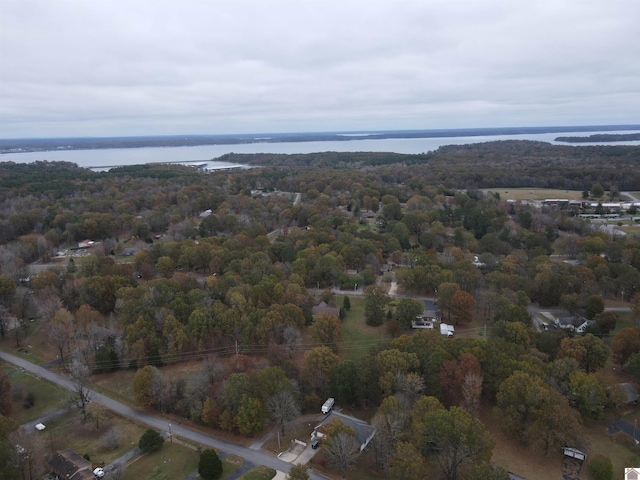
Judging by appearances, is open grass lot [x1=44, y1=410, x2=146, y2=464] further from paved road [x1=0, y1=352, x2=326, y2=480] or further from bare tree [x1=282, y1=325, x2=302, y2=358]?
bare tree [x1=282, y1=325, x2=302, y2=358]

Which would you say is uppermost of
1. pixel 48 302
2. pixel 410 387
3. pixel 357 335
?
pixel 48 302

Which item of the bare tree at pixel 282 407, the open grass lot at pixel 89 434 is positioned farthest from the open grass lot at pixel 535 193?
the open grass lot at pixel 89 434

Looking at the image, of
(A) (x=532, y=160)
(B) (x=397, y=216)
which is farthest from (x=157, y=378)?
(A) (x=532, y=160)

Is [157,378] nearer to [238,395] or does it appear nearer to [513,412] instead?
[238,395]

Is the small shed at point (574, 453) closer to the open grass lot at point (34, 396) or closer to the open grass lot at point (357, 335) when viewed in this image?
the open grass lot at point (357, 335)

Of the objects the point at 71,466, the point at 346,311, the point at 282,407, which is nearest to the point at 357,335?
the point at 346,311

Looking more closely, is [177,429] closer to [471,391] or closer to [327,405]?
[327,405]
